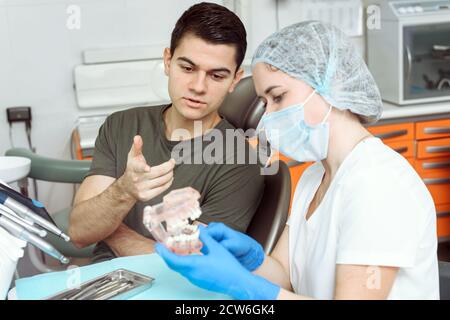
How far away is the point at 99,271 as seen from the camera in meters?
1.33

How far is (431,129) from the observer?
10.5 feet

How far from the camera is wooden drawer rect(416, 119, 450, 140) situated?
320 centimetres

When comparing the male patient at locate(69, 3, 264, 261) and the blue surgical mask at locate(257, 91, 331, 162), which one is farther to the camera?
the male patient at locate(69, 3, 264, 261)

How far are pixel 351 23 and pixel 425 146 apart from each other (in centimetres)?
82

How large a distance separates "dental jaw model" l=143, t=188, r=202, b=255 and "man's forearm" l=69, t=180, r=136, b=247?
0.45 m

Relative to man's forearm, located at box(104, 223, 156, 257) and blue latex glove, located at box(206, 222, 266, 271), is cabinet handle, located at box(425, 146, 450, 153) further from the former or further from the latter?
blue latex glove, located at box(206, 222, 266, 271)

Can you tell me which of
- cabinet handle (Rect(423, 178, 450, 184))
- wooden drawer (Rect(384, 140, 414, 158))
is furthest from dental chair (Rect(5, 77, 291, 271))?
cabinet handle (Rect(423, 178, 450, 184))

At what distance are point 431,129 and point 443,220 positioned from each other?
0.52 metres

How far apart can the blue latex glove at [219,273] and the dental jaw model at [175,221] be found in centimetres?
2

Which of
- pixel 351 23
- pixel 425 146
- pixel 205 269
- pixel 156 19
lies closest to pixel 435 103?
pixel 425 146

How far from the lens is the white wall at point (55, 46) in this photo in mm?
3053

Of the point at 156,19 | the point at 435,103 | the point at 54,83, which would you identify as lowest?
the point at 435,103
